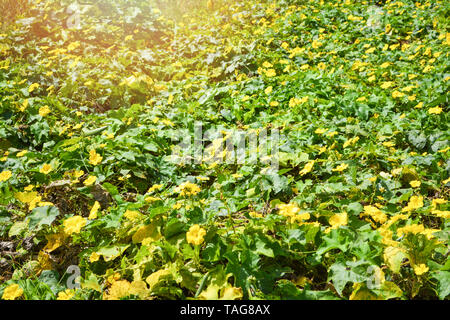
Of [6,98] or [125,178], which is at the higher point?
[6,98]

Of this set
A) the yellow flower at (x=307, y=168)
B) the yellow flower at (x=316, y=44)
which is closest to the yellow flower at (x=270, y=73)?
the yellow flower at (x=316, y=44)

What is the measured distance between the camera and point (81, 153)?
7.98 ft

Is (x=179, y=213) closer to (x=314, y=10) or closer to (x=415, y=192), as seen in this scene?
(x=415, y=192)

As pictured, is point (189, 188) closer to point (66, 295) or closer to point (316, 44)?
point (66, 295)

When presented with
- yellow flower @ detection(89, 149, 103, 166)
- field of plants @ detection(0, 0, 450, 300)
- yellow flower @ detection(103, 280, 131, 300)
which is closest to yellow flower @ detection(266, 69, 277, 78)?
field of plants @ detection(0, 0, 450, 300)

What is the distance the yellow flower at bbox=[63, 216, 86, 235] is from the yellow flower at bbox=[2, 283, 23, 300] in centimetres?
34

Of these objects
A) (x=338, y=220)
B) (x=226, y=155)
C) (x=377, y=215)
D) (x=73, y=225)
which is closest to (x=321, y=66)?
(x=226, y=155)

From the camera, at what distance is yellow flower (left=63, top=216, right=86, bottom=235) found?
1636mm

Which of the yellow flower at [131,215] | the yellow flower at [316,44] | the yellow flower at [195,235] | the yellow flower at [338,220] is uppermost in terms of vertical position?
the yellow flower at [316,44]

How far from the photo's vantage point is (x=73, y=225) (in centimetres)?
167

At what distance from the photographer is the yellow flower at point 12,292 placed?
1345mm

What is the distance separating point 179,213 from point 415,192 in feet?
5.44

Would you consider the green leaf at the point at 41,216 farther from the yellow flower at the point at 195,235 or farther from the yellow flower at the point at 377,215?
the yellow flower at the point at 377,215
